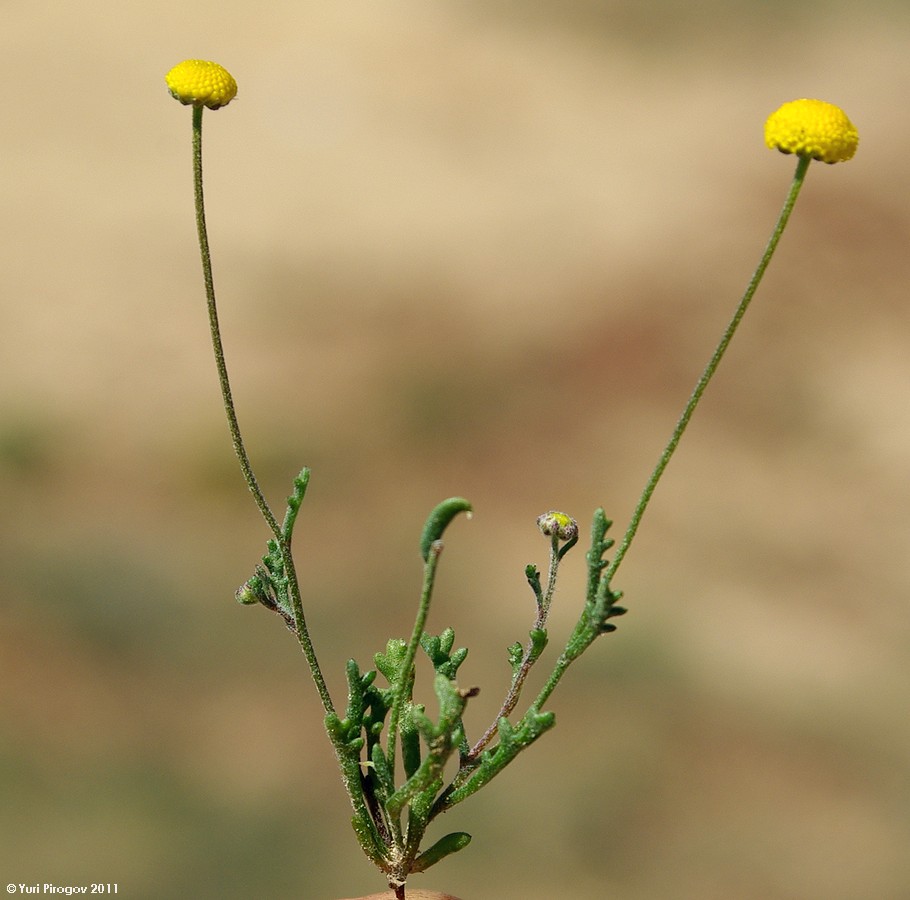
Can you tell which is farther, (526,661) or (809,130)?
(526,661)

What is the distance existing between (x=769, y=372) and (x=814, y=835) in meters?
4.63

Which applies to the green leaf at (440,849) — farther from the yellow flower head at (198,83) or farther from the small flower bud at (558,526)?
the yellow flower head at (198,83)

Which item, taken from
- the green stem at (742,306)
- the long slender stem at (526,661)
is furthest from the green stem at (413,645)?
the green stem at (742,306)

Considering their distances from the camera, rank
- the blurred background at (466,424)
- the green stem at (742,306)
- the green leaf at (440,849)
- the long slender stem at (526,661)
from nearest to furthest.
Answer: the green stem at (742,306), the long slender stem at (526,661), the green leaf at (440,849), the blurred background at (466,424)

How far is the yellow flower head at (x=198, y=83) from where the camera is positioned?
165cm

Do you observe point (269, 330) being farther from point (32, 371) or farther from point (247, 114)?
point (247, 114)

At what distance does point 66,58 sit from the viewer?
14.6m

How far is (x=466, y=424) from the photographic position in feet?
31.5

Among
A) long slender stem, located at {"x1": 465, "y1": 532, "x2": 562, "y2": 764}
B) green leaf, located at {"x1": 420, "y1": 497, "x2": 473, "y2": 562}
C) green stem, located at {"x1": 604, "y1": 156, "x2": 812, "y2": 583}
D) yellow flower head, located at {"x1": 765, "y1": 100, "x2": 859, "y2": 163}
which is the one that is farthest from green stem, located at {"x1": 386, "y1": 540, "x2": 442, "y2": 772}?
yellow flower head, located at {"x1": 765, "y1": 100, "x2": 859, "y2": 163}

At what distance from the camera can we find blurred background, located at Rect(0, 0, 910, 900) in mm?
6707

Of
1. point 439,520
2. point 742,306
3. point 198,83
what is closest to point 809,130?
point 742,306

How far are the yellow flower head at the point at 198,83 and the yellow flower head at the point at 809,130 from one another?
2.31 feet

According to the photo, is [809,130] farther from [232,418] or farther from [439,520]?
[232,418]

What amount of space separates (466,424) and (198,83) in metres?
7.96
